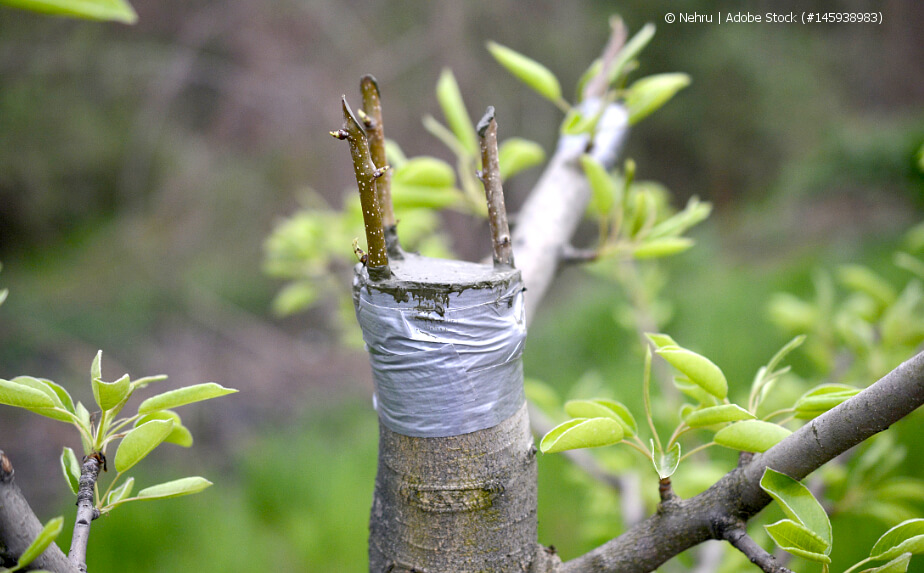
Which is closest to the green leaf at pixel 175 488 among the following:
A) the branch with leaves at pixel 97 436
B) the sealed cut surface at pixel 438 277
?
the branch with leaves at pixel 97 436

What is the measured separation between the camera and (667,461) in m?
0.26

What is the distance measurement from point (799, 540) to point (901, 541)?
0.18ft

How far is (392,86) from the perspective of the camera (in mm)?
2182

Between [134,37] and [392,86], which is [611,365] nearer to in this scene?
[392,86]

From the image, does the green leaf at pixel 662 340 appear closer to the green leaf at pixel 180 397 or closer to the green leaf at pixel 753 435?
the green leaf at pixel 753 435

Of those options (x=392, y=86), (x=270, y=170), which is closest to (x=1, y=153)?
(x=270, y=170)

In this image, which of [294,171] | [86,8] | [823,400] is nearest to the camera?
[86,8]

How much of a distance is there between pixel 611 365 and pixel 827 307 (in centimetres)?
88

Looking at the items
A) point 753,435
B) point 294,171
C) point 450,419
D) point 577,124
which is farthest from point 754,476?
point 294,171

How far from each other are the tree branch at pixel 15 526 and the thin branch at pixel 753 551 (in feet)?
0.86

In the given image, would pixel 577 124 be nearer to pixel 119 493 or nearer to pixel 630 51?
pixel 630 51

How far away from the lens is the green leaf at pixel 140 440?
24 centimetres

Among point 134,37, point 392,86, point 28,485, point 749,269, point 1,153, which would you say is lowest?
point 28,485

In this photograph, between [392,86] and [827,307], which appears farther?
[392,86]
